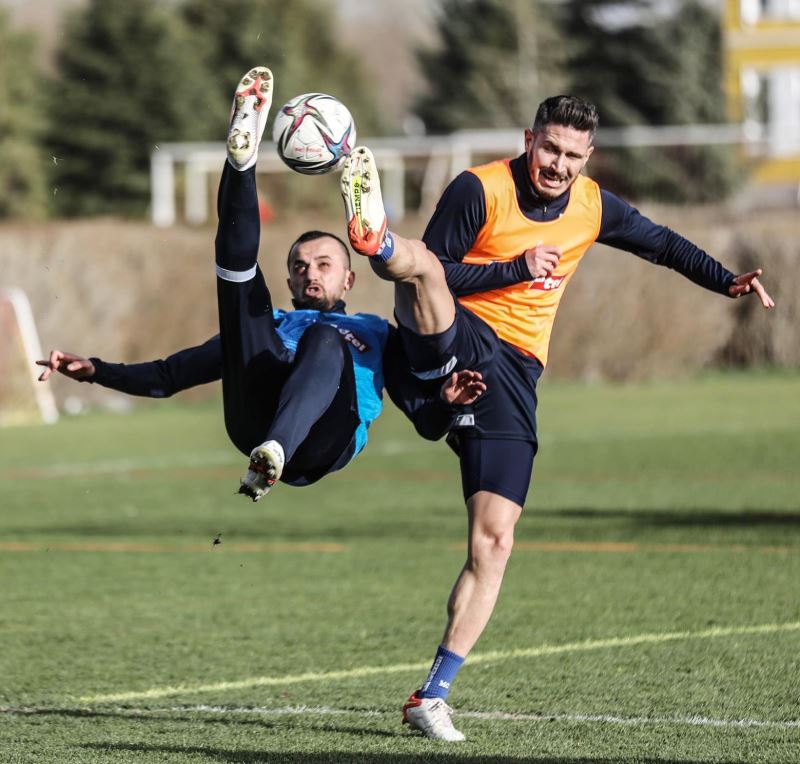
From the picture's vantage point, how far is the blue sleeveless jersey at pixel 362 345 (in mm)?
7906

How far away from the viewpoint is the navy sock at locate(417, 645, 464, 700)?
745 cm

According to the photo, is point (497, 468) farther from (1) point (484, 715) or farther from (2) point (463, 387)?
(1) point (484, 715)

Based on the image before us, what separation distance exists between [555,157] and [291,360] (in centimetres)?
143

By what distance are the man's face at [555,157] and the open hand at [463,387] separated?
34.4 inches

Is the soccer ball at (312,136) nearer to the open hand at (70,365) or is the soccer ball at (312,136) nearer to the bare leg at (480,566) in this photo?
the open hand at (70,365)

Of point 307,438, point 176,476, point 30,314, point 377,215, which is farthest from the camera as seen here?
point 30,314

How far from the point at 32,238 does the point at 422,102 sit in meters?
41.2

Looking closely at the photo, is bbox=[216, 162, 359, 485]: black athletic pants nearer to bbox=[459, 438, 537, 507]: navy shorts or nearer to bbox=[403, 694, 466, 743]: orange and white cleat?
bbox=[459, 438, 537, 507]: navy shorts

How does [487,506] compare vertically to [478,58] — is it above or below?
below

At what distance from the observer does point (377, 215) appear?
714 cm

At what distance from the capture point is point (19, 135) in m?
58.5

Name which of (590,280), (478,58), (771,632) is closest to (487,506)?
(771,632)

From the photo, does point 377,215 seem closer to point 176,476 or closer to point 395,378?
point 395,378

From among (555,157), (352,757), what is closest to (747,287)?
(555,157)
